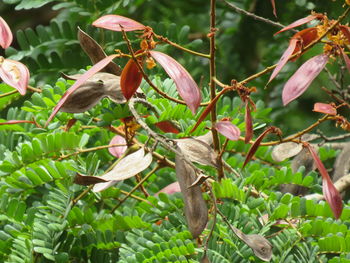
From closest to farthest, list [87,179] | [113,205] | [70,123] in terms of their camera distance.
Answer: [87,179] < [70,123] < [113,205]

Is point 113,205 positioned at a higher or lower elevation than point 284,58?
lower

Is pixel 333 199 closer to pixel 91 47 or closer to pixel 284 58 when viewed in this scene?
pixel 284 58

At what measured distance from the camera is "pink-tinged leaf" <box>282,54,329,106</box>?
30.5 inches

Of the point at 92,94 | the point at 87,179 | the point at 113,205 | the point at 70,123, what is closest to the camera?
the point at 87,179

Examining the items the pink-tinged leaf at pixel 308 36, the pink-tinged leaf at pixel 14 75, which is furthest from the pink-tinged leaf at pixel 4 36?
the pink-tinged leaf at pixel 308 36

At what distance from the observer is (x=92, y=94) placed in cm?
82

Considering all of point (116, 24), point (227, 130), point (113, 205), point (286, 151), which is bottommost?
point (113, 205)

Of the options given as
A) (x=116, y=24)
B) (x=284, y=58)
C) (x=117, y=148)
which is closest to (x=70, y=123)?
(x=117, y=148)

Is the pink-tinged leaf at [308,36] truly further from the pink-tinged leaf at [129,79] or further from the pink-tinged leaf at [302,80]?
the pink-tinged leaf at [129,79]

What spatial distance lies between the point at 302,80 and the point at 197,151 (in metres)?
0.13

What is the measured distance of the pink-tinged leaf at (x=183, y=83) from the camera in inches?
29.8

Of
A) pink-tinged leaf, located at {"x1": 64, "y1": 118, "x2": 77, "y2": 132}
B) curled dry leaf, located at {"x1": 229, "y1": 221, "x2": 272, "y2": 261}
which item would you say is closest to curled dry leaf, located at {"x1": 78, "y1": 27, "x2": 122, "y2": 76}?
pink-tinged leaf, located at {"x1": 64, "y1": 118, "x2": 77, "y2": 132}

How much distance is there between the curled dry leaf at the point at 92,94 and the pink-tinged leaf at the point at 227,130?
0.11 m

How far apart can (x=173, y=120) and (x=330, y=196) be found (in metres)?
0.28
